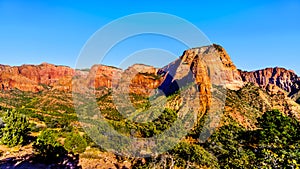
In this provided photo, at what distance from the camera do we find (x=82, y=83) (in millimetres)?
111875

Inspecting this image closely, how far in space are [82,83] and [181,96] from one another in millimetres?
69827

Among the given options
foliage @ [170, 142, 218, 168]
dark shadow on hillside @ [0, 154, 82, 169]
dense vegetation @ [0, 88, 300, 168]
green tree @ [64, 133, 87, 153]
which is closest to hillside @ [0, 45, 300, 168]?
foliage @ [170, 142, 218, 168]

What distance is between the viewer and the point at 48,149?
3488 cm

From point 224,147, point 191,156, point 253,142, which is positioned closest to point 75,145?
point 191,156

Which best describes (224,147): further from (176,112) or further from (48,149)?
(48,149)

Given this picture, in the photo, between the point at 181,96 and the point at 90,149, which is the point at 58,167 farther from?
the point at 181,96

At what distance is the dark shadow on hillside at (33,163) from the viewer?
32338mm

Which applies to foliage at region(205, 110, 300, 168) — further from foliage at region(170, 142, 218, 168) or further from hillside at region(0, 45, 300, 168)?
foliage at region(170, 142, 218, 168)

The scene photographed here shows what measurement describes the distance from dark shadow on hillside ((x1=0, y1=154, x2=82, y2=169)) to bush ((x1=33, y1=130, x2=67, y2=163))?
669 millimetres

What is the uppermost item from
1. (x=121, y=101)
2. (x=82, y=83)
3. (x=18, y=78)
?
(x=18, y=78)

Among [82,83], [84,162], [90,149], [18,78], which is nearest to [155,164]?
[84,162]

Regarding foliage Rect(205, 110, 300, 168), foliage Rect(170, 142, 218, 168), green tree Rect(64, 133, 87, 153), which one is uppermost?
foliage Rect(205, 110, 300, 168)

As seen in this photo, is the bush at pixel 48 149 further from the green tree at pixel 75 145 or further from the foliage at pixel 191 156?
the foliage at pixel 191 156

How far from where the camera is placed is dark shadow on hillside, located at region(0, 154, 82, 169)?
3234 cm
